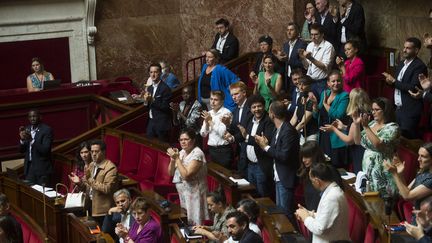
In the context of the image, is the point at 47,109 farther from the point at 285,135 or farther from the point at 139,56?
the point at 285,135

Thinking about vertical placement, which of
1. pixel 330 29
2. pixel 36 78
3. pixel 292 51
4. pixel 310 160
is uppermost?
pixel 330 29

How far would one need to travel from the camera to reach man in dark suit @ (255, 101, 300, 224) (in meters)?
7.46

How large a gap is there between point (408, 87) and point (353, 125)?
54.4 inches

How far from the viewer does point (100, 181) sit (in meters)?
7.98

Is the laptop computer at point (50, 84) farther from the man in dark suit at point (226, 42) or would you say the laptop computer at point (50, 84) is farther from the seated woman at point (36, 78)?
the man in dark suit at point (226, 42)

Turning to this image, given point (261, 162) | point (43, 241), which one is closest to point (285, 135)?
point (261, 162)

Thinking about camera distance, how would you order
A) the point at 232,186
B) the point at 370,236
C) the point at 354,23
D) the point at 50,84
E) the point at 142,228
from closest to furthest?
the point at 370,236
the point at 142,228
the point at 232,186
the point at 354,23
the point at 50,84

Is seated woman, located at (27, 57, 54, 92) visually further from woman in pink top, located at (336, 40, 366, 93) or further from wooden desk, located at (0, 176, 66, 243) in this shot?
woman in pink top, located at (336, 40, 366, 93)

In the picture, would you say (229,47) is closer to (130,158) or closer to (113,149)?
(113,149)

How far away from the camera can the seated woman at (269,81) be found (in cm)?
951

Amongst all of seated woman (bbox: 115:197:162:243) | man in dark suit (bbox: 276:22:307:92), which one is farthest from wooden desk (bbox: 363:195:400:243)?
man in dark suit (bbox: 276:22:307:92)

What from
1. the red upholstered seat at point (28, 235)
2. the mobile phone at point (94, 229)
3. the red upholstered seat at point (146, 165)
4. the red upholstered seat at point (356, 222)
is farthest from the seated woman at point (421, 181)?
the red upholstered seat at point (146, 165)

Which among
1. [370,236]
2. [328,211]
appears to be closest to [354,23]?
[370,236]

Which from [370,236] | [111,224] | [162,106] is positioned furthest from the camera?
[162,106]
